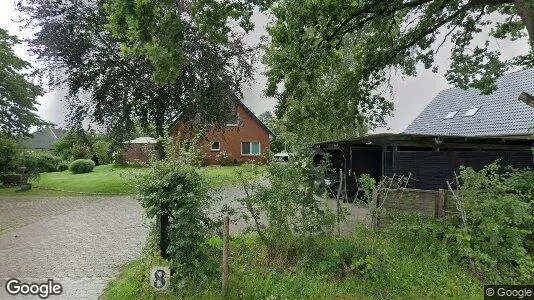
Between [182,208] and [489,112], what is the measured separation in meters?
19.2

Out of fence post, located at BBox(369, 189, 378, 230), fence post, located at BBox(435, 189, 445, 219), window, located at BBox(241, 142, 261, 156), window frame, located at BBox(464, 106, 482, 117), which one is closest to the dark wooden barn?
fence post, located at BBox(435, 189, 445, 219)

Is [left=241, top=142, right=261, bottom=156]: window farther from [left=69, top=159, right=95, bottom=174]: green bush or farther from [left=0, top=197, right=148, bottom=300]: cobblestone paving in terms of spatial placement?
[left=0, top=197, right=148, bottom=300]: cobblestone paving

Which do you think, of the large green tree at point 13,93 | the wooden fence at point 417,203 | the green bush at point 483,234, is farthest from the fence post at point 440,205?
the large green tree at point 13,93

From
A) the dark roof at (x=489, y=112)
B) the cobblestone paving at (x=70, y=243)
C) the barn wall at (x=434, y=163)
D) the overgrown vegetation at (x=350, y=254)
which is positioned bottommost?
the cobblestone paving at (x=70, y=243)

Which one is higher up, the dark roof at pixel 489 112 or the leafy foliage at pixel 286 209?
the dark roof at pixel 489 112

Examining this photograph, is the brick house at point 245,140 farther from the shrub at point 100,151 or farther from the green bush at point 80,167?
the shrub at point 100,151

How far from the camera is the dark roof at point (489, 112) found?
16.2 meters

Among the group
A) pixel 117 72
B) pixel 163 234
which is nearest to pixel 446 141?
pixel 163 234

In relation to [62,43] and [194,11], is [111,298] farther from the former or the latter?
[62,43]

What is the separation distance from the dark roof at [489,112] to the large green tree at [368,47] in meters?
5.09

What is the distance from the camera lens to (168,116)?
17672 millimetres

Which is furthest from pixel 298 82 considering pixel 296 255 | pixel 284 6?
pixel 296 255

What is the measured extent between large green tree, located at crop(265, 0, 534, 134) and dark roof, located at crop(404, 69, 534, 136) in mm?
5091

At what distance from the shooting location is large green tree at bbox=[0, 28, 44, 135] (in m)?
22.4
